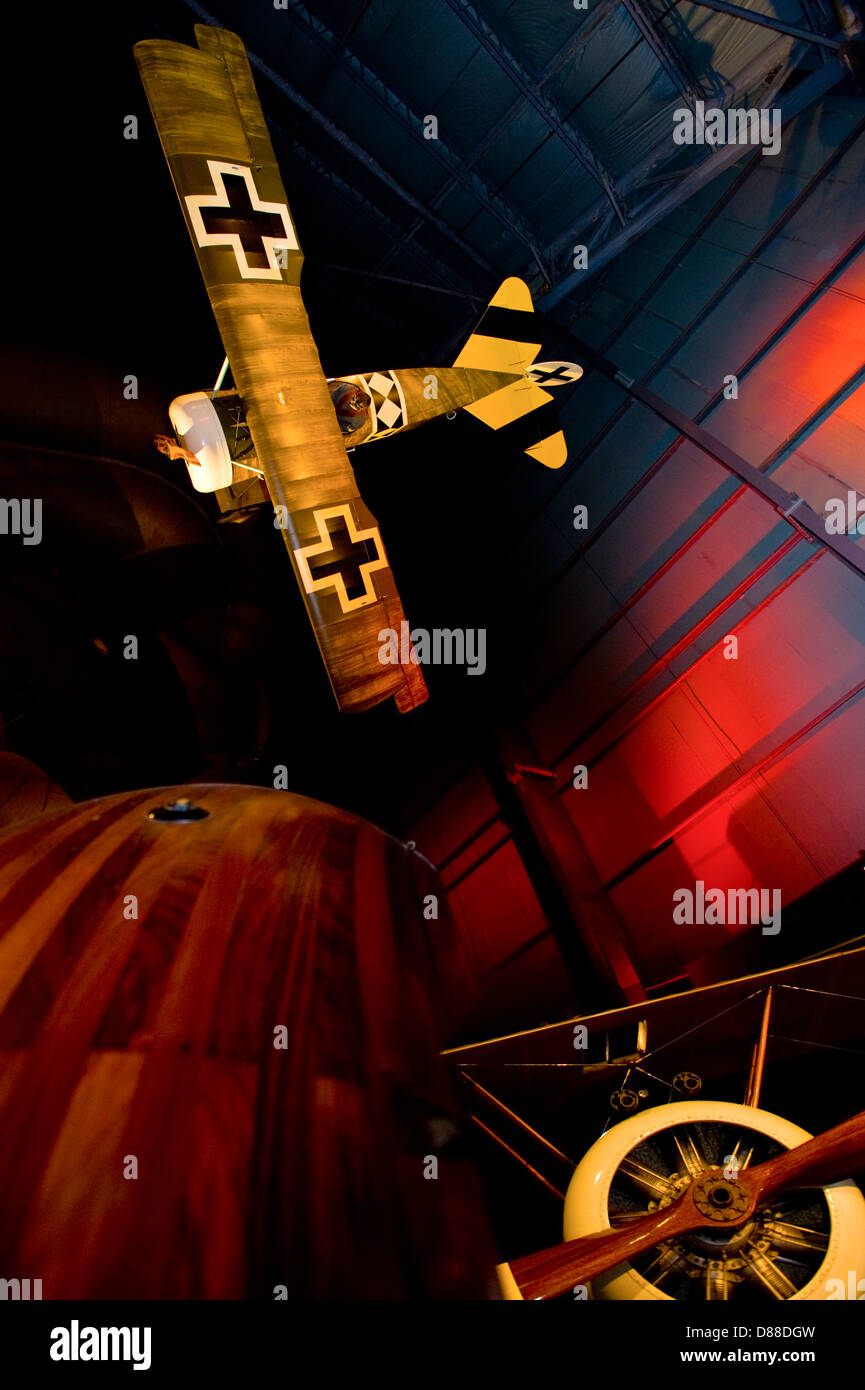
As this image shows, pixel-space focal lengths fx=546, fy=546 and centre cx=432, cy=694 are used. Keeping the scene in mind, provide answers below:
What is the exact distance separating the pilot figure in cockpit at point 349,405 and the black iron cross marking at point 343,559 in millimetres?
1278

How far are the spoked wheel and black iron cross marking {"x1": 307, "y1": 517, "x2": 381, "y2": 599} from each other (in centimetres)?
316

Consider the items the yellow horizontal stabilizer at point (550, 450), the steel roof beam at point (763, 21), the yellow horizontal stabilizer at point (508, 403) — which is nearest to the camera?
the steel roof beam at point (763, 21)

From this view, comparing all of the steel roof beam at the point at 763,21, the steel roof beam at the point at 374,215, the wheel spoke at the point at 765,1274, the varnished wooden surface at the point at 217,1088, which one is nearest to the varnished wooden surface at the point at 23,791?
the varnished wooden surface at the point at 217,1088

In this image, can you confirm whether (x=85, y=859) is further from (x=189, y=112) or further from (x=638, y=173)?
(x=638, y=173)

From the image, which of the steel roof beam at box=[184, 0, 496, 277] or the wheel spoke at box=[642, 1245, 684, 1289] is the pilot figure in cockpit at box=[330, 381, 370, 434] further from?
the wheel spoke at box=[642, 1245, 684, 1289]

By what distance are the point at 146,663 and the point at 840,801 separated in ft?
22.1

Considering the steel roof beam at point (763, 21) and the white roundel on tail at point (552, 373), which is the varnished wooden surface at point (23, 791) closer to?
the white roundel on tail at point (552, 373)

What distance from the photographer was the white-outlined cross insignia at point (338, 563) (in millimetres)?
3559

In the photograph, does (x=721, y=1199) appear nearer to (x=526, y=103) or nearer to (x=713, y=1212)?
(x=713, y=1212)

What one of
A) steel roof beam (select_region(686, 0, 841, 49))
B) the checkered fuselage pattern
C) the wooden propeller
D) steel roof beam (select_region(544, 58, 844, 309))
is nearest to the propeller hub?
the wooden propeller

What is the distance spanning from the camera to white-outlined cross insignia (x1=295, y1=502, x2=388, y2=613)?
356 cm
